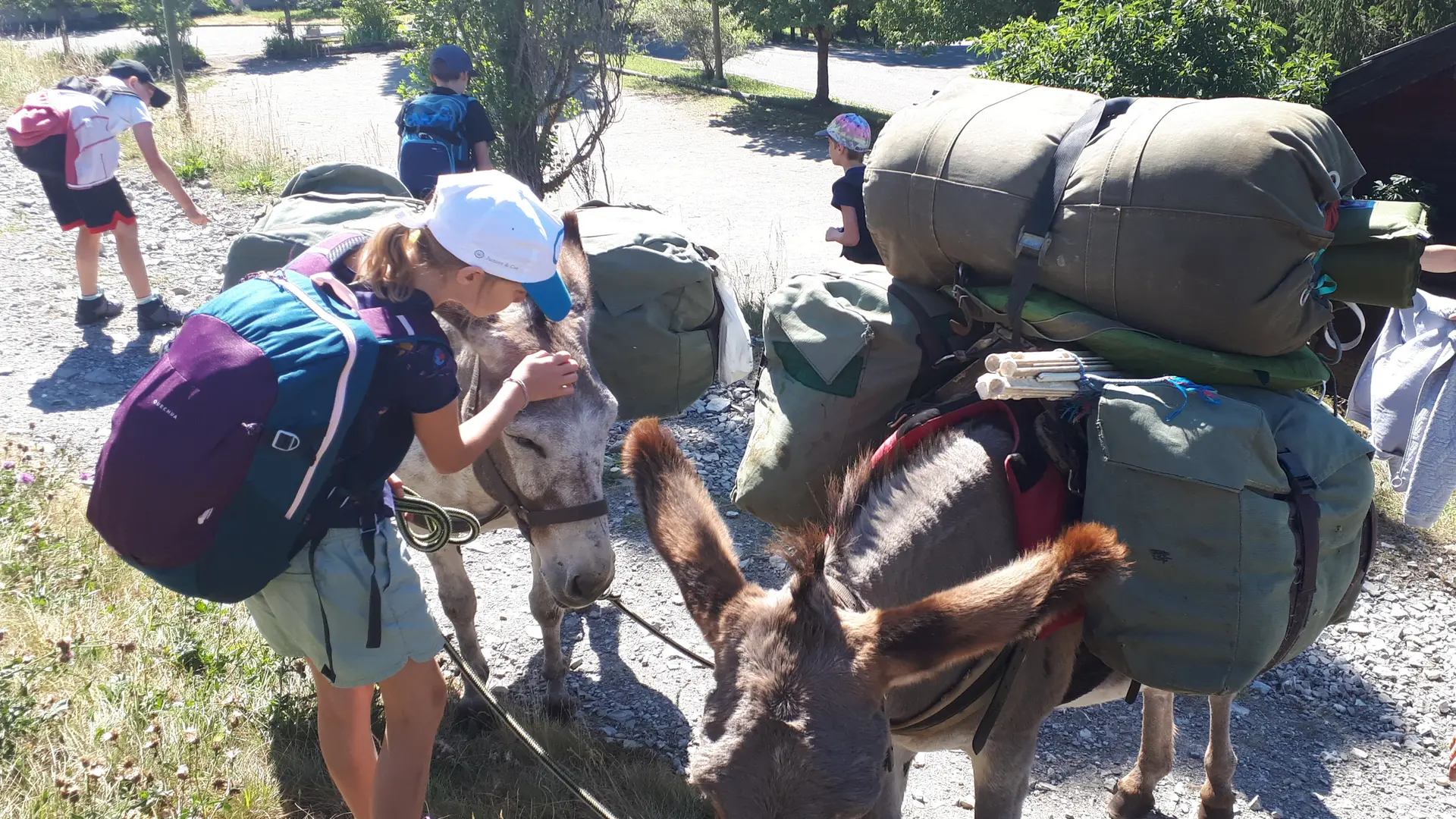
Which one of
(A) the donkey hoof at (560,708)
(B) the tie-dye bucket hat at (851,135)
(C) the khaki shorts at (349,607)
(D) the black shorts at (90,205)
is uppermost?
(B) the tie-dye bucket hat at (851,135)

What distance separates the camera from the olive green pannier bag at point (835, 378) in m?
3.02

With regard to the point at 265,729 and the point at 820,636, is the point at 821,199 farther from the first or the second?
the point at 820,636

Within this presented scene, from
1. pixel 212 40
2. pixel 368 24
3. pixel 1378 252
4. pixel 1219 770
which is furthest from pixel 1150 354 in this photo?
pixel 212 40

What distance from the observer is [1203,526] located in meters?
2.45

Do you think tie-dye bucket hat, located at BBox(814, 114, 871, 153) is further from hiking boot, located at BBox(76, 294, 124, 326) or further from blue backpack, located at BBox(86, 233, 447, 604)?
hiking boot, located at BBox(76, 294, 124, 326)

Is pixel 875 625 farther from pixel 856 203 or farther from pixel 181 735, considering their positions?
pixel 856 203

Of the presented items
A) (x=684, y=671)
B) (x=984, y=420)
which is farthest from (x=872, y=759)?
(x=684, y=671)

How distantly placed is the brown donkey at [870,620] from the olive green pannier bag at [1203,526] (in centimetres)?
27

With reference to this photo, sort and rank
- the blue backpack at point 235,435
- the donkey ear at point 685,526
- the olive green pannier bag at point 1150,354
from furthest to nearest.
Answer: the olive green pannier bag at point 1150,354
the donkey ear at point 685,526
the blue backpack at point 235,435

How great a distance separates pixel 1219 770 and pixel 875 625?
96.5 inches

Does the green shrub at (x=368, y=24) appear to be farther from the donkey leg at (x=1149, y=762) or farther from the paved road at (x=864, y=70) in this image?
the donkey leg at (x=1149, y=762)

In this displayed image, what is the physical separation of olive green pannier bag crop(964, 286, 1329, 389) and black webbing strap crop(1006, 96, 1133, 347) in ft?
0.19

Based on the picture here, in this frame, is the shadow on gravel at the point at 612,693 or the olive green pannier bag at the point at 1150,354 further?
the shadow on gravel at the point at 612,693

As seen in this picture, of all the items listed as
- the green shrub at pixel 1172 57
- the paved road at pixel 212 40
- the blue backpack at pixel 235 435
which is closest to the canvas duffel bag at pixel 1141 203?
the blue backpack at pixel 235 435
